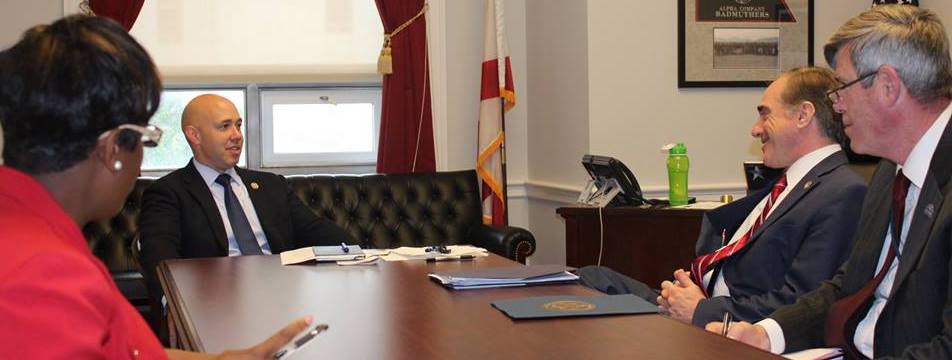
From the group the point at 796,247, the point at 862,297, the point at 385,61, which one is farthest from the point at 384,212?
the point at 862,297

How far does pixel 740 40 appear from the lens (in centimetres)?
550

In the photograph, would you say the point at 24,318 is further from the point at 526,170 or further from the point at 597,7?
the point at 526,170

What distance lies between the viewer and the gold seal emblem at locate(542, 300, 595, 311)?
2.15 m

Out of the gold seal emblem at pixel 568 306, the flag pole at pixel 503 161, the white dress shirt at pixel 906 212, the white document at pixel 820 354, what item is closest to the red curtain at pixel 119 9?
the flag pole at pixel 503 161

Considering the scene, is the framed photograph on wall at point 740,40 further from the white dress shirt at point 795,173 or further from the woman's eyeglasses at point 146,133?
the woman's eyeglasses at point 146,133

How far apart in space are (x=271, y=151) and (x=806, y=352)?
13.5 ft

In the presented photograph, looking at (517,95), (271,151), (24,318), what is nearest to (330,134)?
(271,151)

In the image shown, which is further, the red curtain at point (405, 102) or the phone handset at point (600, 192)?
the red curtain at point (405, 102)

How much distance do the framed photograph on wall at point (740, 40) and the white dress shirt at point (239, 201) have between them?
248 cm

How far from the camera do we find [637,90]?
5.42 m

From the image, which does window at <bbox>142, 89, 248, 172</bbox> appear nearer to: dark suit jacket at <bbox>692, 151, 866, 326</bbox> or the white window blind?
the white window blind

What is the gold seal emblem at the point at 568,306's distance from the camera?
7.06 ft

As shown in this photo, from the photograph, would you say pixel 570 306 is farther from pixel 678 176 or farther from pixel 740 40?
pixel 740 40

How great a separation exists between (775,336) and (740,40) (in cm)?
336
